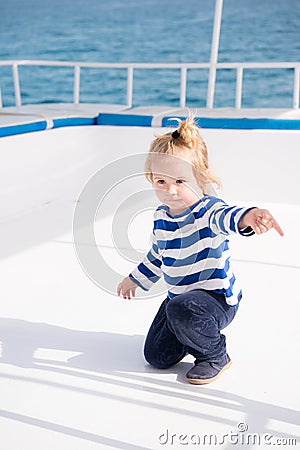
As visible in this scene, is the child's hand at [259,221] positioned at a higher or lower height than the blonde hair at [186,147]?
lower

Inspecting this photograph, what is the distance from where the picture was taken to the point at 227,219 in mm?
1721

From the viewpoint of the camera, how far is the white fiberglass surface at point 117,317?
1.67 meters

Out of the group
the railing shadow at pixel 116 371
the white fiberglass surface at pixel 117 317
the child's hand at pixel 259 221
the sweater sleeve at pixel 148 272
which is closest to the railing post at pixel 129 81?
the white fiberglass surface at pixel 117 317

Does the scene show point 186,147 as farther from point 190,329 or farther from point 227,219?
point 190,329

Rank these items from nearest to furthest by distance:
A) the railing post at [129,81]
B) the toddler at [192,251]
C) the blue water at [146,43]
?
the toddler at [192,251]
the railing post at [129,81]
the blue water at [146,43]

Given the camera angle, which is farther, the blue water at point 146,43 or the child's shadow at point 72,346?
the blue water at point 146,43

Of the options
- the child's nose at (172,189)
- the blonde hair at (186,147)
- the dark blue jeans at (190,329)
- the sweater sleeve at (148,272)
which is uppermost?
the blonde hair at (186,147)

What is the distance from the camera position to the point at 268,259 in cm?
289

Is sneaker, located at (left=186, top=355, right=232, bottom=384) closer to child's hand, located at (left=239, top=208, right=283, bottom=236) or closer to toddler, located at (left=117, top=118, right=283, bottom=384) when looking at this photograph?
toddler, located at (left=117, top=118, right=283, bottom=384)

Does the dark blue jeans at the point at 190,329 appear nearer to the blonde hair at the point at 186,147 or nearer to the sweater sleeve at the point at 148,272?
the sweater sleeve at the point at 148,272

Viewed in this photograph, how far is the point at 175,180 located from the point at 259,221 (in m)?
0.28

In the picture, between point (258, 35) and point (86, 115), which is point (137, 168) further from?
point (258, 35)

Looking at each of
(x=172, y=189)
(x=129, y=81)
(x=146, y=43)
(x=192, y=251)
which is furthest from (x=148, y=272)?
(x=146, y=43)

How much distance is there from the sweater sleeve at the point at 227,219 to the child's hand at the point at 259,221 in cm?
2
